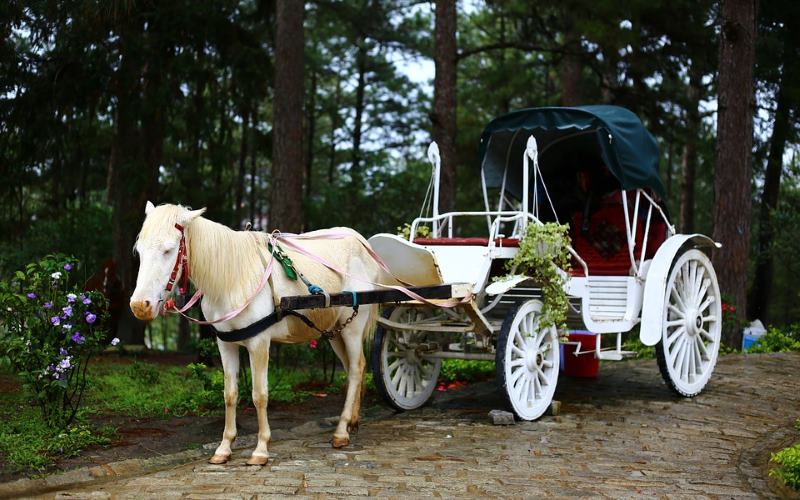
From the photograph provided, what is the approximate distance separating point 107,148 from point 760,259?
591 inches

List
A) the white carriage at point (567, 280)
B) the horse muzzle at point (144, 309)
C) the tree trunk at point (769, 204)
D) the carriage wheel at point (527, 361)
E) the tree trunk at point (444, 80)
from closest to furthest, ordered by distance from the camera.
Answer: the horse muzzle at point (144, 309), the carriage wheel at point (527, 361), the white carriage at point (567, 280), the tree trunk at point (444, 80), the tree trunk at point (769, 204)

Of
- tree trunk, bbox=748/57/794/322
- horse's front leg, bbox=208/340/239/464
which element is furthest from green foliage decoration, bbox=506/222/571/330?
tree trunk, bbox=748/57/794/322

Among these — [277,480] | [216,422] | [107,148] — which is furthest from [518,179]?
[107,148]

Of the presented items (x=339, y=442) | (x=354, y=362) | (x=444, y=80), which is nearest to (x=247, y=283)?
(x=354, y=362)

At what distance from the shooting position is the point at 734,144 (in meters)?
11.7

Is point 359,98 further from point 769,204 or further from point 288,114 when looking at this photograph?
point 288,114

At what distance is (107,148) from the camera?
18688mm

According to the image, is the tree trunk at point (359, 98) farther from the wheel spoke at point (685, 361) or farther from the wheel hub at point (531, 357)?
the wheel hub at point (531, 357)

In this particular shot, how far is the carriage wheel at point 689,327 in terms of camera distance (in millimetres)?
7609

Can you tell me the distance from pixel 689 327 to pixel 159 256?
17.9 ft

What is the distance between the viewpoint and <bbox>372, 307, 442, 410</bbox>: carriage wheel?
22.9ft

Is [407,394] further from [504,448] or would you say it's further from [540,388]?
[504,448]

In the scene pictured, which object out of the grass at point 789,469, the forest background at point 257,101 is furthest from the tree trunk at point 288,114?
the grass at point 789,469

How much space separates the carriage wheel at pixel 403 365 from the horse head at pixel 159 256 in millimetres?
2533
